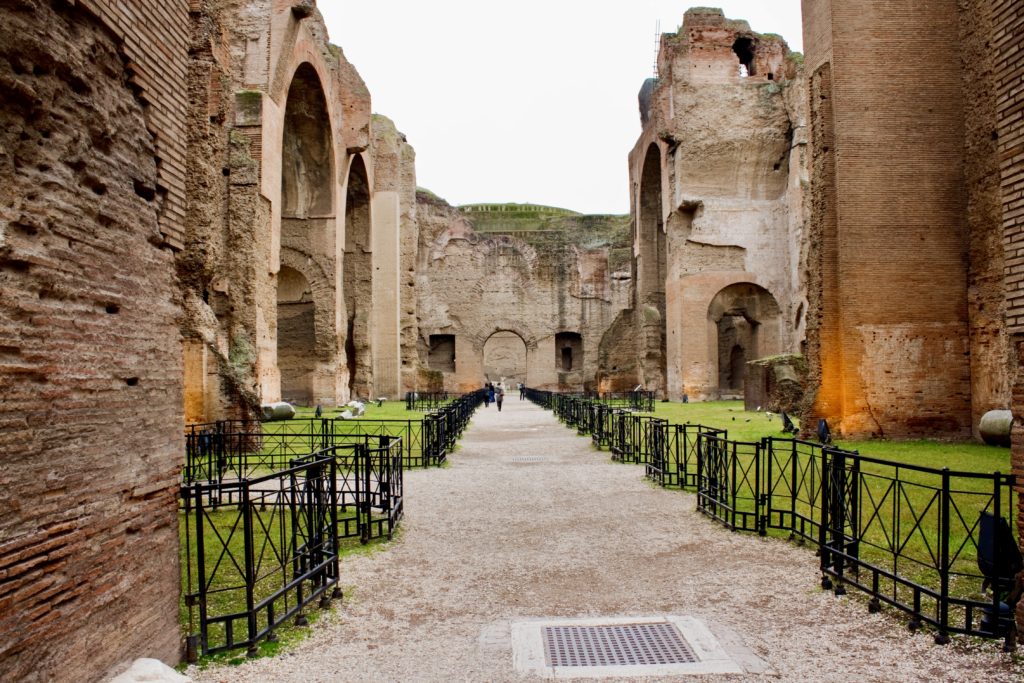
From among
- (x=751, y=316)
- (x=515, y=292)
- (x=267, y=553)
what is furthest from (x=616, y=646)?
(x=515, y=292)

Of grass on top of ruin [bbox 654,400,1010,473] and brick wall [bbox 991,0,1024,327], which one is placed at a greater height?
brick wall [bbox 991,0,1024,327]

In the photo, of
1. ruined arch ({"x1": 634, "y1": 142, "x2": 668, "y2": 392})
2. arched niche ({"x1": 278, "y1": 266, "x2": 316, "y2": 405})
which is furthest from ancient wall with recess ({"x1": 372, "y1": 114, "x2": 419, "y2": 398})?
ruined arch ({"x1": 634, "y1": 142, "x2": 668, "y2": 392})

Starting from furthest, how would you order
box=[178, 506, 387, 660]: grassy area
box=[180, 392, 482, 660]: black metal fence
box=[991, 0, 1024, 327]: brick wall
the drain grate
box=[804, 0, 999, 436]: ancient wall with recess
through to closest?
box=[804, 0, 999, 436]: ancient wall with recess < box=[991, 0, 1024, 327]: brick wall < box=[178, 506, 387, 660]: grassy area < box=[180, 392, 482, 660]: black metal fence < the drain grate

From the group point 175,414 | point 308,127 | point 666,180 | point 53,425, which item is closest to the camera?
point 53,425

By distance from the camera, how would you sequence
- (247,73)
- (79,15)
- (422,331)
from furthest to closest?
(422,331), (247,73), (79,15)

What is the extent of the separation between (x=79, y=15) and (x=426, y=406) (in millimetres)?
21409

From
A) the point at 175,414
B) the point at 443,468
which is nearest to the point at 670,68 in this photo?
the point at 443,468

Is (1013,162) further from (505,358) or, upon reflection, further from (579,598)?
(505,358)

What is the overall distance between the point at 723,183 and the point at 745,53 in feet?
18.9

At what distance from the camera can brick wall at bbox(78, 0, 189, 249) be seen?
364cm

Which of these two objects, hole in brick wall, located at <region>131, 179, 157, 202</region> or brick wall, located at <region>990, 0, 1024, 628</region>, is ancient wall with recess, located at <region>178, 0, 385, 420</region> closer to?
hole in brick wall, located at <region>131, 179, 157, 202</region>

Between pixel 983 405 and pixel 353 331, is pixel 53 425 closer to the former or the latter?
pixel 983 405

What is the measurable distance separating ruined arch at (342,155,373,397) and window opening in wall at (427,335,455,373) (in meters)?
14.6

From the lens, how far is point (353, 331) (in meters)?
27.3
